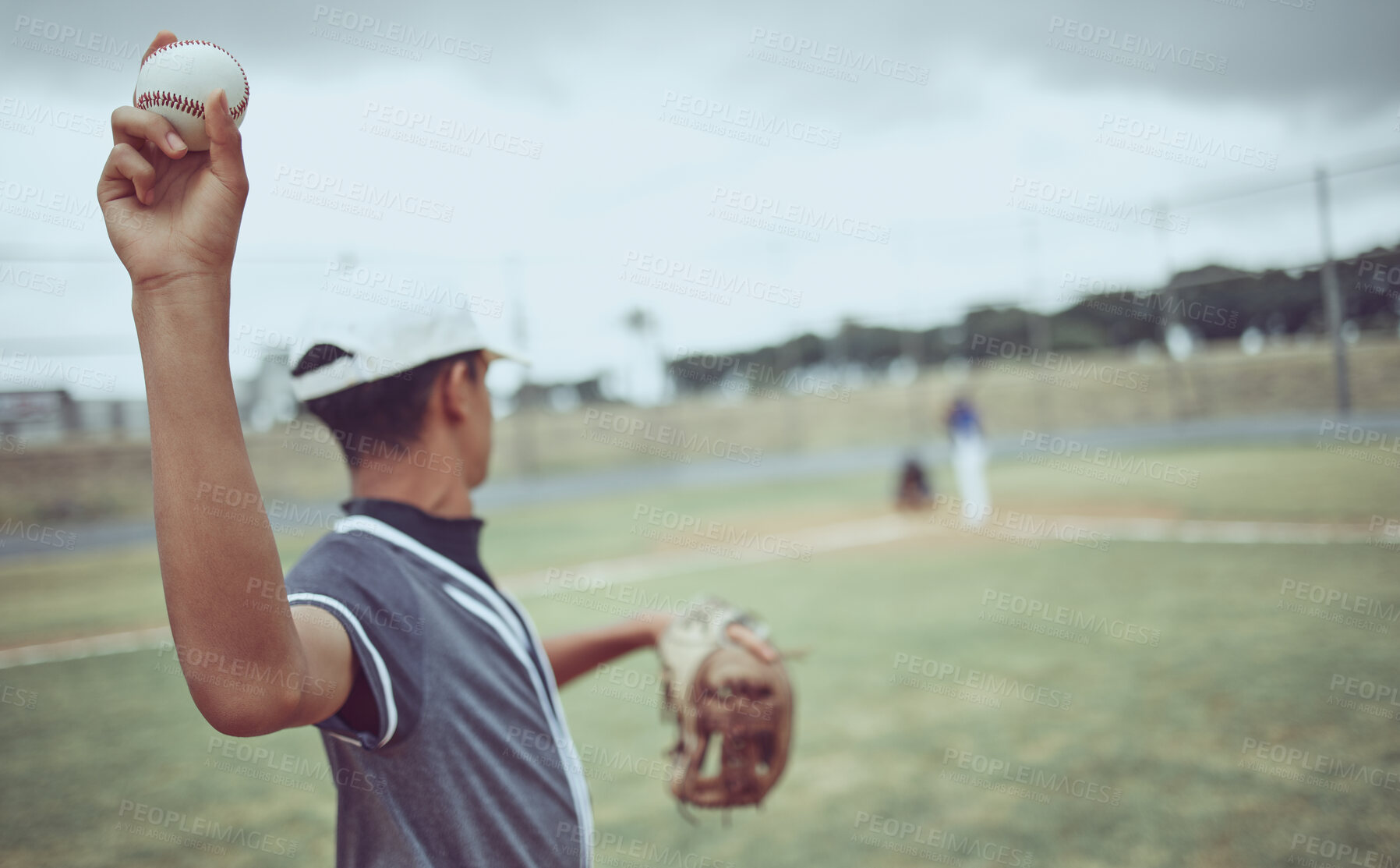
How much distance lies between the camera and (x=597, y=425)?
976 inches

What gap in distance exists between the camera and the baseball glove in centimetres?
217

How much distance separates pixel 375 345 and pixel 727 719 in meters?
1.27

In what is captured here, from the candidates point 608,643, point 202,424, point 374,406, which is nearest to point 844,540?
point 608,643

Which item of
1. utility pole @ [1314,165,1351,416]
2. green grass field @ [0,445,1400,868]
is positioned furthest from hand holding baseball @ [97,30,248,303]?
→ utility pole @ [1314,165,1351,416]

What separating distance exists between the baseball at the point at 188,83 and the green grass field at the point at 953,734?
241 centimetres

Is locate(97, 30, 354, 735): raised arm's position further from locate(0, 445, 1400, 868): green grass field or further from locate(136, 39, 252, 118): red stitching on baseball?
locate(0, 445, 1400, 868): green grass field

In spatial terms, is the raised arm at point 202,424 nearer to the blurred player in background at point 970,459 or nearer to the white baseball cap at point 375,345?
the white baseball cap at point 375,345

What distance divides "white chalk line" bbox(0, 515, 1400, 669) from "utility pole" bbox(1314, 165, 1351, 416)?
344 inches

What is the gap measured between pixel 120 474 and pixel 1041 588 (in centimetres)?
2009

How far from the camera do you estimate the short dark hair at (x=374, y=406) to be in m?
1.57

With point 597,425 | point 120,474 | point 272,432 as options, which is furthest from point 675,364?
point 120,474

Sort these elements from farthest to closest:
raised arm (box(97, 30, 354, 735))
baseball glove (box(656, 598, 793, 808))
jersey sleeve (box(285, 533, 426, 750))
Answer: baseball glove (box(656, 598, 793, 808)), jersey sleeve (box(285, 533, 426, 750)), raised arm (box(97, 30, 354, 735))

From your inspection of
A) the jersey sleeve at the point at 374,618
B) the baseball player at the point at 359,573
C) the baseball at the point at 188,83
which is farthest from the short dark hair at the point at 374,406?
the baseball at the point at 188,83

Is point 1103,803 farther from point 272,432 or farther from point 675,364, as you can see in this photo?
point 675,364
